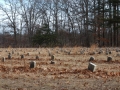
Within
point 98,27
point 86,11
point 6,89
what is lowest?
point 6,89

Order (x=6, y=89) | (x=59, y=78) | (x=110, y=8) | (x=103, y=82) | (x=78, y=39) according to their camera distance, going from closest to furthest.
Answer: (x=6, y=89) < (x=103, y=82) < (x=59, y=78) < (x=110, y=8) < (x=78, y=39)

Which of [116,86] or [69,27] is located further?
[69,27]

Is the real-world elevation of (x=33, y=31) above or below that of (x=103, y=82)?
above

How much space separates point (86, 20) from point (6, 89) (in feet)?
114

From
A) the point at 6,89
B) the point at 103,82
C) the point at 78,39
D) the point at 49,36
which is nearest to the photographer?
the point at 6,89

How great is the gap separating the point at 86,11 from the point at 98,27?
3.90 m

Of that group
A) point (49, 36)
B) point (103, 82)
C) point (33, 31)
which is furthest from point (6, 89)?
point (33, 31)

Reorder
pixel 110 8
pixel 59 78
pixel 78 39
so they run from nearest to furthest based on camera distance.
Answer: pixel 59 78, pixel 110 8, pixel 78 39

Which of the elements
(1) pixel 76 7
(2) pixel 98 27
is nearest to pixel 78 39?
(1) pixel 76 7

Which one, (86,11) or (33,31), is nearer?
(86,11)

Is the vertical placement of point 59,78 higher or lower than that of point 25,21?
A: lower

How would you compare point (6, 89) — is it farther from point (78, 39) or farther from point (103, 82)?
point (78, 39)

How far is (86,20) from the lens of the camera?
132 ft

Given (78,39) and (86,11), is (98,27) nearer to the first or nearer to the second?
(86,11)
